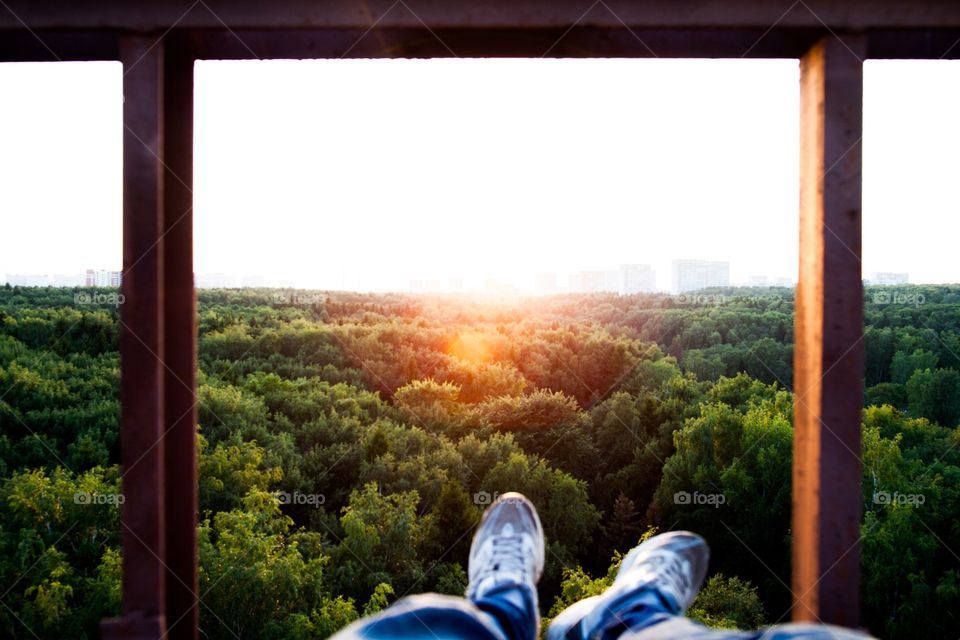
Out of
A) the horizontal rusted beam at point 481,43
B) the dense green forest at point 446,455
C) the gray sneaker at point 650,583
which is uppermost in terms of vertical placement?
the horizontal rusted beam at point 481,43

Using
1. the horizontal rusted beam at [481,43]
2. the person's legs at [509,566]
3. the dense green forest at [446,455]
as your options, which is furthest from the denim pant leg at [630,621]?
the dense green forest at [446,455]

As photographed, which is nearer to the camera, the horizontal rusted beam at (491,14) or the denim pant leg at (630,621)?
the horizontal rusted beam at (491,14)

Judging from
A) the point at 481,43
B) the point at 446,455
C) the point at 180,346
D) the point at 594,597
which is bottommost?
the point at 446,455

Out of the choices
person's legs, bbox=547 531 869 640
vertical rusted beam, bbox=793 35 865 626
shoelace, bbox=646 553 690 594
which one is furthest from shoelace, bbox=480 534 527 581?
vertical rusted beam, bbox=793 35 865 626

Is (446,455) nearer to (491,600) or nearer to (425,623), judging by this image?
(491,600)

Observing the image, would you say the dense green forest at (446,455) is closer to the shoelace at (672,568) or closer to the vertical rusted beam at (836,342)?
the shoelace at (672,568)

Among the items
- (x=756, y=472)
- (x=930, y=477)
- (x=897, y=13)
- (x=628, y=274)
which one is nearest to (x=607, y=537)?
(x=756, y=472)

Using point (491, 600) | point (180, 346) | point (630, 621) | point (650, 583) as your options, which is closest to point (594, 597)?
point (650, 583)
